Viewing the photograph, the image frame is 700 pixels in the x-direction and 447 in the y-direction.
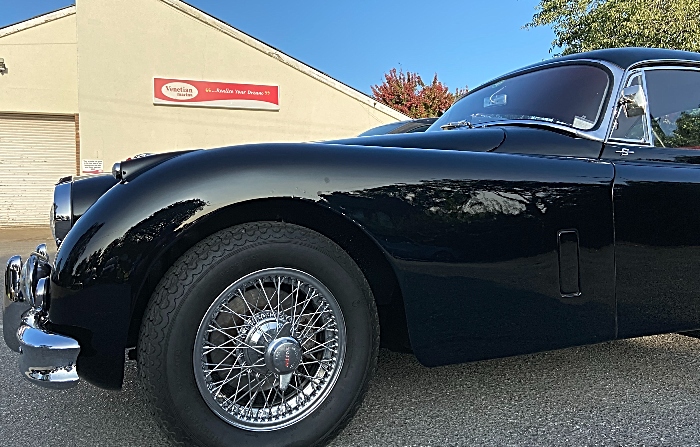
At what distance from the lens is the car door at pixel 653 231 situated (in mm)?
2414

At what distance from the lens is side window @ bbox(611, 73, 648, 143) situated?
8.96ft

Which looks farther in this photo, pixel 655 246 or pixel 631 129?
pixel 631 129

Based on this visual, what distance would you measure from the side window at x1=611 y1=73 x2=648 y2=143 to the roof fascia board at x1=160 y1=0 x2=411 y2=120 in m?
13.0

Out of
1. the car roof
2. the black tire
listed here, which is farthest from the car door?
the black tire

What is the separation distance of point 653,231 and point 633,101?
67cm

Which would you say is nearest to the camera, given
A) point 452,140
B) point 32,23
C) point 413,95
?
point 452,140

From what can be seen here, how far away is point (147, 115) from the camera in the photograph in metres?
14.0

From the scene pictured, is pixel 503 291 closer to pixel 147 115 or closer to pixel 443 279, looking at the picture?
Result: pixel 443 279

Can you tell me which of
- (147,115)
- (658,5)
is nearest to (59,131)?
(147,115)

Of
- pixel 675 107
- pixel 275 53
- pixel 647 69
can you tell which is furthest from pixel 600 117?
pixel 275 53

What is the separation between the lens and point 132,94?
13812 millimetres

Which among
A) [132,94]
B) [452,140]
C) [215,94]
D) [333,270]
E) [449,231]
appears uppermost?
[215,94]

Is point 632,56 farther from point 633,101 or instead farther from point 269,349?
point 269,349

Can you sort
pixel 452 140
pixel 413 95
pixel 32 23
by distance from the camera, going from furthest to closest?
pixel 413 95
pixel 32 23
pixel 452 140
